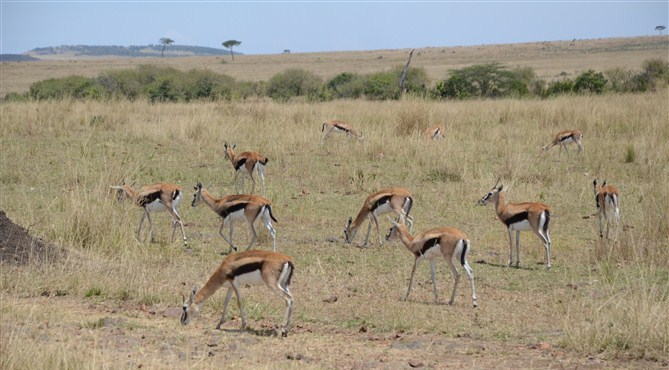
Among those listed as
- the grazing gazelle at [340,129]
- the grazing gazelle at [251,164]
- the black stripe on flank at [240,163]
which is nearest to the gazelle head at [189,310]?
the grazing gazelle at [251,164]

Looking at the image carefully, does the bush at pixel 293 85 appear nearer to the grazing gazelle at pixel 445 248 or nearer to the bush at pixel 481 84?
the bush at pixel 481 84

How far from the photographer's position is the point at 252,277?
22.0ft

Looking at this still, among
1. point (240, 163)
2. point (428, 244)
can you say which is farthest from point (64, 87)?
point (428, 244)

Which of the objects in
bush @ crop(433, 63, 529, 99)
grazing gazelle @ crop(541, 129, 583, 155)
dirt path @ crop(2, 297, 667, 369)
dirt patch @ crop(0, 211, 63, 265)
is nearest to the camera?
dirt path @ crop(2, 297, 667, 369)

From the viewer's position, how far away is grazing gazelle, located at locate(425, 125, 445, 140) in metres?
17.4

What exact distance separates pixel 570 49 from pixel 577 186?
7339 centimetres

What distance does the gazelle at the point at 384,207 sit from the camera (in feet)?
35.0

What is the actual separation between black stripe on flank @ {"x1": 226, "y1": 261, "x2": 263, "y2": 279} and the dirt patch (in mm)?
2330

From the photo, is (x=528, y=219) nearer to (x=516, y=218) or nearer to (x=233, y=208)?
(x=516, y=218)

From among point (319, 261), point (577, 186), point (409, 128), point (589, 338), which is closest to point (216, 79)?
point (409, 128)

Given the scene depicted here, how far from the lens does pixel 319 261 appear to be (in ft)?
30.4

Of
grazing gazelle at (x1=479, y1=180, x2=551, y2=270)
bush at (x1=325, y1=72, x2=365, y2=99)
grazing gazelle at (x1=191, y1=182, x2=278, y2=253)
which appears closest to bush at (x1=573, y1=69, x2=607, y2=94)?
bush at (x1=325, y1=72, x2=365, y2=99)

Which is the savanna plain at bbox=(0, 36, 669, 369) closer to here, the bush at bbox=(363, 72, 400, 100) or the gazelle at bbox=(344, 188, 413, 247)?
the gazelle at bbox=(344, 188, 413, 247)

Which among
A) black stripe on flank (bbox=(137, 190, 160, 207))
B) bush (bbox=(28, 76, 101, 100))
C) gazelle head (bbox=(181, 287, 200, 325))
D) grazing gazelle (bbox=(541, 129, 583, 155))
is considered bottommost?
gazelle head (bbox=(181, 287, 200, 325))
